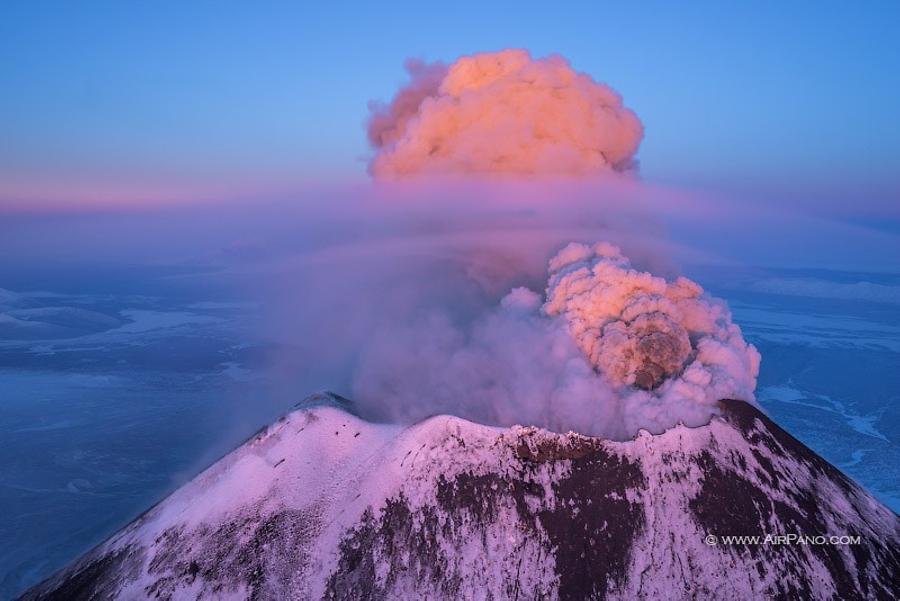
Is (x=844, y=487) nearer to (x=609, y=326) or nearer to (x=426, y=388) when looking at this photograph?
(x=609, y=326)

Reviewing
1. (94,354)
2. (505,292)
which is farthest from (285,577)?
(94,354)

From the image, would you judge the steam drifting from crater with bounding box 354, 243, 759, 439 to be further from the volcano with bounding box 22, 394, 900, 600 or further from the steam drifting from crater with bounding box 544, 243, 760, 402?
the volcano with bounding box 22, 394, 900, 600

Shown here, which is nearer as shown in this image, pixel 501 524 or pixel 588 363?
pixel 501 524

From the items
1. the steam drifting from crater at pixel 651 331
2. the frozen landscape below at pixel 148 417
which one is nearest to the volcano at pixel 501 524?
the steam drifting from crater at pixel 651 331

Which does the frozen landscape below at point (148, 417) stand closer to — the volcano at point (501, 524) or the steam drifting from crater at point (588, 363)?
the steam drifting from crater at point (588, 363)

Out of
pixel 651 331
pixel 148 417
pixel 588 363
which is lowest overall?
pixel 148 417

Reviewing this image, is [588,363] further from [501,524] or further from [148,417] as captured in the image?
[148,417]

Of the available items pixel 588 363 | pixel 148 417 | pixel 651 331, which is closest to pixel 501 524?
pixel 588 363

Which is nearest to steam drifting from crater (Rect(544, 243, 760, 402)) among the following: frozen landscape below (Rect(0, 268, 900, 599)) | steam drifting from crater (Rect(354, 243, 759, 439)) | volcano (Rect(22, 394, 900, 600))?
steam drifting from crater (Rect(354, 243, 759, 439))

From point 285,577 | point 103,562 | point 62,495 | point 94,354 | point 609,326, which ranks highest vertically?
point 609,326
